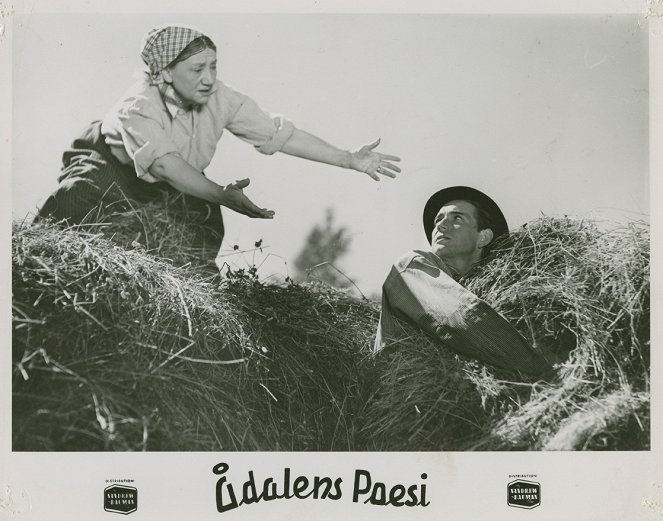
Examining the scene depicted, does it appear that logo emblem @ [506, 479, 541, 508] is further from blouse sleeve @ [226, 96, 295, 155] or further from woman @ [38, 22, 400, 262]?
blouse sleeve @ [226, 96, 295, 155]

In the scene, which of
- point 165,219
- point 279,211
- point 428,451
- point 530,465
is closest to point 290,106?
point 279,211

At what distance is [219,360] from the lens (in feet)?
13.6

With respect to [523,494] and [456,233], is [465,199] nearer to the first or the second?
[456,233]

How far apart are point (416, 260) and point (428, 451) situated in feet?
3.24

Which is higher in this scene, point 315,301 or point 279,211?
point 279,211

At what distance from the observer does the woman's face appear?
4.31 m

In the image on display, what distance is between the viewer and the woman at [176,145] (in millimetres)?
4242

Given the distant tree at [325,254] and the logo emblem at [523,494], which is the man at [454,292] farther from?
the logo emblem at [523,494]

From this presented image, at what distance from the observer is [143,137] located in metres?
4.20

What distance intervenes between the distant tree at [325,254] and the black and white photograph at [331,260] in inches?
0.5

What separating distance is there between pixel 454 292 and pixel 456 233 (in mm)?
357

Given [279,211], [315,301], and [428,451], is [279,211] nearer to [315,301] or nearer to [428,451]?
[315,301]

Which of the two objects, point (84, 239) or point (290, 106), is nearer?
point (84, 239)

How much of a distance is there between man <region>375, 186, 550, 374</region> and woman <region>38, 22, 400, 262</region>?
1.33 feet
